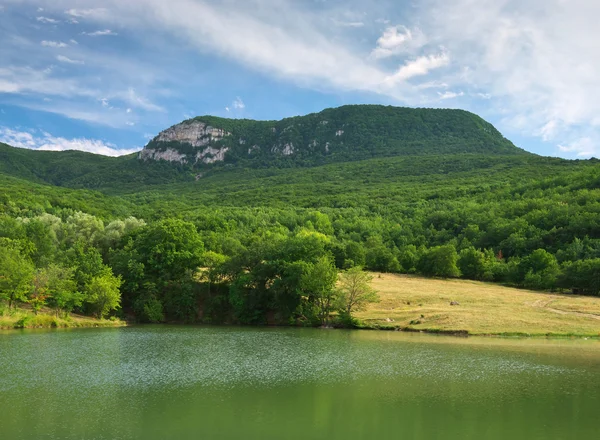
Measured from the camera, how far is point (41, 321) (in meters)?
54.6

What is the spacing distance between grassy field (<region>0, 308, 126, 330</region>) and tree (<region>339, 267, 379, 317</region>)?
29.3 metres

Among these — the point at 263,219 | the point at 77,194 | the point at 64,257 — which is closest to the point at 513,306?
the point at 64,257

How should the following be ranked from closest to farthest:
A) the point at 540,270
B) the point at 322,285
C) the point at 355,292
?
the point at 355,292
the point at 322,285
the point at 540,270

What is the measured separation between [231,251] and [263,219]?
57.2m

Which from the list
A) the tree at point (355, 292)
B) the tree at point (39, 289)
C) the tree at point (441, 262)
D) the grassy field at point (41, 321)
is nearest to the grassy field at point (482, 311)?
the tree at point (355, 292)

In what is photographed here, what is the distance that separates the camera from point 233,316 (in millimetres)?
67625

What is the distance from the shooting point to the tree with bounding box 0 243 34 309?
5412 centimetres

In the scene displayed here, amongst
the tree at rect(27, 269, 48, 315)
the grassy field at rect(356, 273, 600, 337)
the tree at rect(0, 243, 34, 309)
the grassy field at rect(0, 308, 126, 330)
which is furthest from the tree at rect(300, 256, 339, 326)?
the tree at rect(0, 243, 34, 309)

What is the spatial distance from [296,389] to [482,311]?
1529 inches

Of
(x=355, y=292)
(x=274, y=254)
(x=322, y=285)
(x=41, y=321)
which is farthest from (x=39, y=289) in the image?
(x=355, y=292)

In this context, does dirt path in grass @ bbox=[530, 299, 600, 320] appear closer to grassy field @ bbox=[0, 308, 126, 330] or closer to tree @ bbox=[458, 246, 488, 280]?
tree @ bbox=[458, 246, 488, 280]

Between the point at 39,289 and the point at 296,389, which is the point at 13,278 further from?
the point at 296,389

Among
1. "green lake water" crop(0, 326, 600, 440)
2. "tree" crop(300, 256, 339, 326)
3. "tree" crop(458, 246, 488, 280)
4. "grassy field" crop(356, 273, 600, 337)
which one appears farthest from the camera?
"tree" crop(458, 246, 488, 280)

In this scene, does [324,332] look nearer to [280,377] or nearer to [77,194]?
[280,377]
